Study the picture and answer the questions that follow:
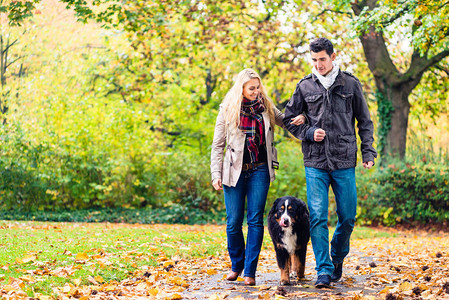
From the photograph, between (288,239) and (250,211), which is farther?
(250,211)

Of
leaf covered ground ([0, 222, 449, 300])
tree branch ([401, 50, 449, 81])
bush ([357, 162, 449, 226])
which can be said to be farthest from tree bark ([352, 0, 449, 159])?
leaf covered ground ([0, 222, 449, 300])

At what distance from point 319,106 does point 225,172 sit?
119cm

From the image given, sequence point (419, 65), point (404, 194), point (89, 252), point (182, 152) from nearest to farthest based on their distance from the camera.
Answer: point (89, 252), point (404, 194), point (419, 65), point (182, 152)

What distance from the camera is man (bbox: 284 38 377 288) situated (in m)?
Result: 5.15

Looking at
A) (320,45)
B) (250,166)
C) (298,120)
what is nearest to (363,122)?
(298,120)

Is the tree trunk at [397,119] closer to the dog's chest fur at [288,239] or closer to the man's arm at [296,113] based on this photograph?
the man's arm at [296,113]

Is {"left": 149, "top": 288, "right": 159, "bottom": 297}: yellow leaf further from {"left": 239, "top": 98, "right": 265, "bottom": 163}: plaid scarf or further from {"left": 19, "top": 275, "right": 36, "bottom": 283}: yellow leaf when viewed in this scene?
{"left": 239, "top": 98, "right": 265, "bottom": 163}: plaid scarf

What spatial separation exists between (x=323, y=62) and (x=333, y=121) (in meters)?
0.61

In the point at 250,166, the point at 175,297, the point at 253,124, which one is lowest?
the point at 175,297

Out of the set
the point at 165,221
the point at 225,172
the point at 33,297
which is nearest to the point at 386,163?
the point at 165,221

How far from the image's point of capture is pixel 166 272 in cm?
620

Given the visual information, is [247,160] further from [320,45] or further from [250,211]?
[320,45]

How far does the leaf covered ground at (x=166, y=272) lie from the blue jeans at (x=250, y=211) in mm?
346

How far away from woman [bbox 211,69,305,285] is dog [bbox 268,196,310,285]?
0.18 metres
